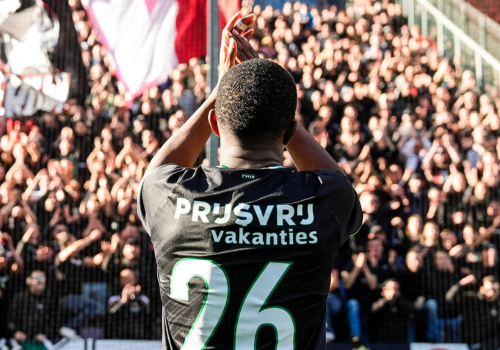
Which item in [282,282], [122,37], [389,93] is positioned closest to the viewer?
[282,282]

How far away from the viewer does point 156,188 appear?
1.50m

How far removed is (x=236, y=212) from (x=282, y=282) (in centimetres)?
18

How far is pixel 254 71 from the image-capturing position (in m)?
1.42

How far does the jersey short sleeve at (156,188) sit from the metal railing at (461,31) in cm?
858

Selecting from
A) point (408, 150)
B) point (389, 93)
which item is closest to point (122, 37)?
point (408, 150)

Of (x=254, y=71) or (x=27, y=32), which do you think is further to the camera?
(x=27, y=32)

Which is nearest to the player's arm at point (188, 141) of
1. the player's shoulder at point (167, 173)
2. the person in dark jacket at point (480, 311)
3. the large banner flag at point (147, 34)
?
the player's shoulder at point (167, 173)

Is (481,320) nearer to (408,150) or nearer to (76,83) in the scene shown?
(408,150)

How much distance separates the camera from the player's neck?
149 centimetres

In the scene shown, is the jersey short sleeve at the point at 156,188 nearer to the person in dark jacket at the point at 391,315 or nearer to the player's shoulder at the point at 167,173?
the player's shoulder at the point at 167,173

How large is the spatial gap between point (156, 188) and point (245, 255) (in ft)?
0.91

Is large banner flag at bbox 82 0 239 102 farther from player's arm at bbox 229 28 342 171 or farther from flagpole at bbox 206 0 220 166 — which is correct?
player's arm at bbox 229 28 342 171

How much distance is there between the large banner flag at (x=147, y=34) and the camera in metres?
4.07

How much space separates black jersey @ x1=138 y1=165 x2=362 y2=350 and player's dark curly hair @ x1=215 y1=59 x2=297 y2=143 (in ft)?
0.31
